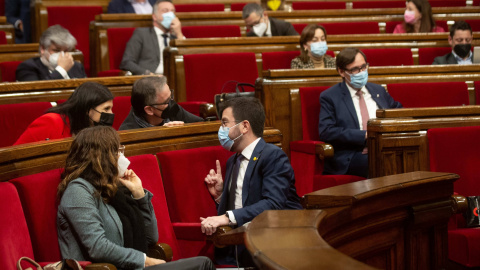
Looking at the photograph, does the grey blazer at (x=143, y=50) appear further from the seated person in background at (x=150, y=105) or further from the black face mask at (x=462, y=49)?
the black face mask at (x=462, y=49)

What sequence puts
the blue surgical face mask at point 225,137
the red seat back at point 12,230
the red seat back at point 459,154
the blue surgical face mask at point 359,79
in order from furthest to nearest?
the blue surgical face mask at point 359,79
the red seat back at point 459,154
the blue surgical face mask at point 225,137
the red seat back at point 12,230

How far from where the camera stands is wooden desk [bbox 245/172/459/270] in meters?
1.00

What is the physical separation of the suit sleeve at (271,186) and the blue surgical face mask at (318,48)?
1361 millimetres

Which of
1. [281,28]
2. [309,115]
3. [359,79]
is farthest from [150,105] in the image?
[281,28]

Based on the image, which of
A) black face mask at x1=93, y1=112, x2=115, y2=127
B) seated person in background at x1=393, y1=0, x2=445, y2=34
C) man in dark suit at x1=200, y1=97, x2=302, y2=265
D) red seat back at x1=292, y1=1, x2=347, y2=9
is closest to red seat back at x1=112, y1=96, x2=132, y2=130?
black face mask at x1=93, y1=112, x2=115, y2=127

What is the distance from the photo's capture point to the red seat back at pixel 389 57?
326 cm

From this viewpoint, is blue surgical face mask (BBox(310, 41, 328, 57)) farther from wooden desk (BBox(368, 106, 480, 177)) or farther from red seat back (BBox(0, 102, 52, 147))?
red seat back (BBox(0, 102, 52, 147))

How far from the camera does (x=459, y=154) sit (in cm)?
207

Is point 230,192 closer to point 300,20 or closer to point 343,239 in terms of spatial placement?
point 343,239

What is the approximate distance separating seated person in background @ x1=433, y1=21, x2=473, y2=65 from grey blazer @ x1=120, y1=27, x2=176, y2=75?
4.30 ft

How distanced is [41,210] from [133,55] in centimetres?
190

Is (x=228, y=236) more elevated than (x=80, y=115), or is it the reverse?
(x=80, y=115)

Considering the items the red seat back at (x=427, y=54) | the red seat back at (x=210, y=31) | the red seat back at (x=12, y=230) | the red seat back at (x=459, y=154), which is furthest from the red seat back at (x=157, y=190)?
the red seat back at (x=427, y=54)

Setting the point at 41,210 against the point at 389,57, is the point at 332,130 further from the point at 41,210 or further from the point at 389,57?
the point at 41,210
